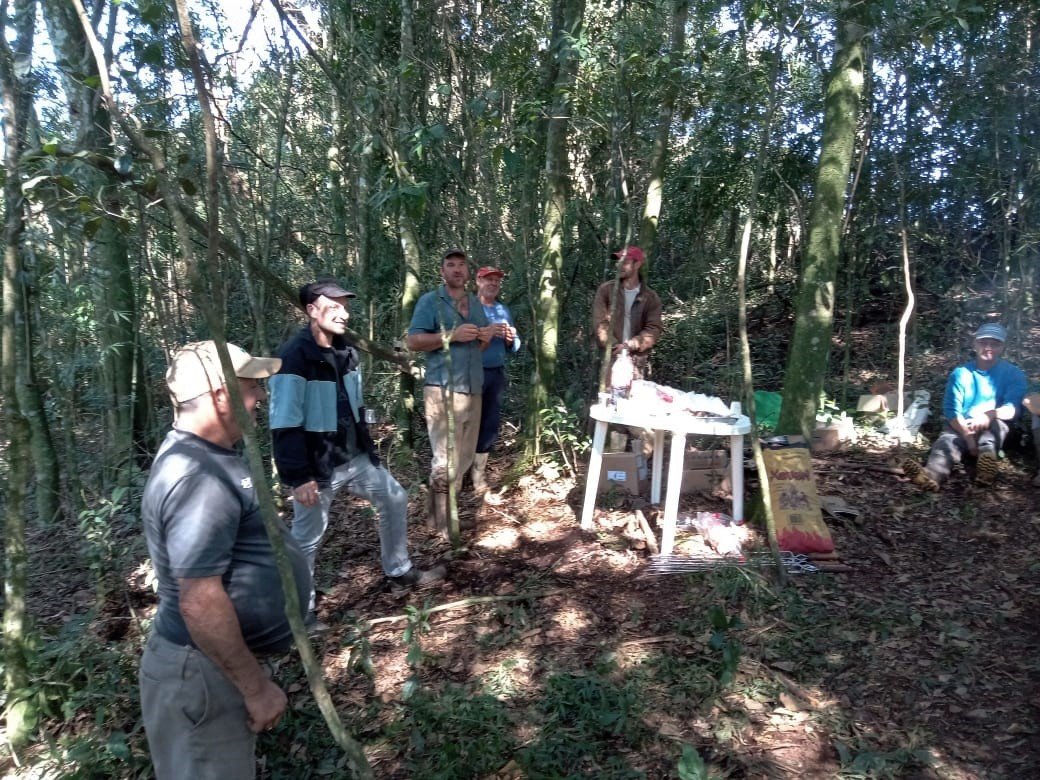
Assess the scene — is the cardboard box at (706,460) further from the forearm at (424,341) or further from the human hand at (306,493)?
the human hand at (306,493)

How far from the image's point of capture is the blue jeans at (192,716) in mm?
2004

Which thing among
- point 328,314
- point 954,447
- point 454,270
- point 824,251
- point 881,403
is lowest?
point 954,447

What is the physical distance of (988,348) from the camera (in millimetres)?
5758

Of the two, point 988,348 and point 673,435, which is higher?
point 988,348

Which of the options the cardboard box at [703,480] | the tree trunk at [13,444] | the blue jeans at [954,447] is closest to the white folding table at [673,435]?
the cardboard box at [703,480]

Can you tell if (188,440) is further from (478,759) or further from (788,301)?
(788,301)

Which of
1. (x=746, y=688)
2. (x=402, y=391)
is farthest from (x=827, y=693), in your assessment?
(x=402, y=391)

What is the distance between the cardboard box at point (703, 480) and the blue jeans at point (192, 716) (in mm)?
3946

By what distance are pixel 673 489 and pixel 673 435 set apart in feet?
1.05

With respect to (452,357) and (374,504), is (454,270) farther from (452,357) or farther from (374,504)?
(374,504)

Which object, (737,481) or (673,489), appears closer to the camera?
(673,489)

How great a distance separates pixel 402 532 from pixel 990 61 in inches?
315

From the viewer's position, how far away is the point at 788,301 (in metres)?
11.4

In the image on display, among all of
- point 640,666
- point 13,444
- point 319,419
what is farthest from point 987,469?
point 13,444
